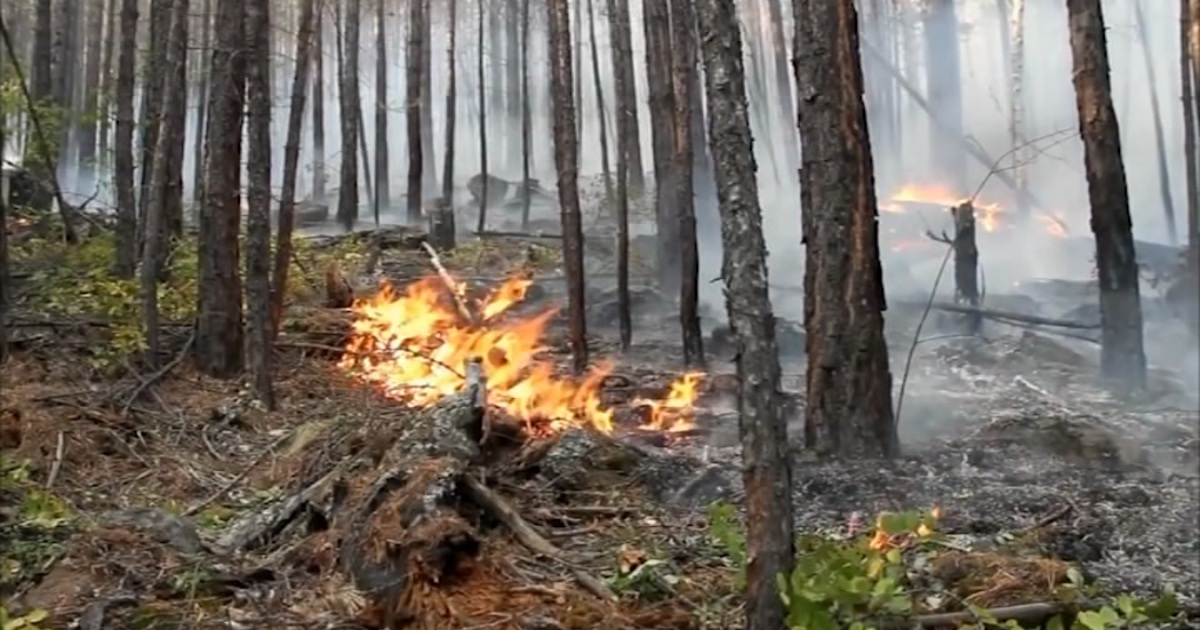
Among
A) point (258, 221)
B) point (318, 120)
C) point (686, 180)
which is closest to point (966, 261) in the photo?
point (686, 180)

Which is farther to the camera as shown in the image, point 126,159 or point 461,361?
point 126,159

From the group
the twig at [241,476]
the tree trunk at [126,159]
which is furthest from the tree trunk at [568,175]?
the tree trunk at [126,159]

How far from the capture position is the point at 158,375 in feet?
30.0

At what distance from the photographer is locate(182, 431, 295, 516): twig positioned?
668 centimetres

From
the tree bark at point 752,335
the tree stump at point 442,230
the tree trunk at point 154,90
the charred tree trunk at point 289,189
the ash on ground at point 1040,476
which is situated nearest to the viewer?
the tree bark at point 752,335

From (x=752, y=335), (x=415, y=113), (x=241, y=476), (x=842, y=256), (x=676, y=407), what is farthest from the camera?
(x=415, y=113)

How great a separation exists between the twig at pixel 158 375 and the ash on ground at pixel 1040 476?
4.46 m

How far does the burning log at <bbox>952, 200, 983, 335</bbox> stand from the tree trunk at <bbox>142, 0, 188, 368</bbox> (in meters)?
10.5

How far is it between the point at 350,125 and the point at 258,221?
50.7 feet

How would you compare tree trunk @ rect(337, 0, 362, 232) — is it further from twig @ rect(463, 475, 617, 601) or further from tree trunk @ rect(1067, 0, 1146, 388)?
twig @ rect(463, 475, 617, 601)

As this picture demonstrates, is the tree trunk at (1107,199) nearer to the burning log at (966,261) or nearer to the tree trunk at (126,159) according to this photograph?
the burning log at (966,261)

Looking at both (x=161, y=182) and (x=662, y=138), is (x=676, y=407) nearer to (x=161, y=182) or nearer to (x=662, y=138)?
(x=161, y=182)

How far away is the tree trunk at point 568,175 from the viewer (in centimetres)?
1205

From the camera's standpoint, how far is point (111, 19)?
25.8 m
